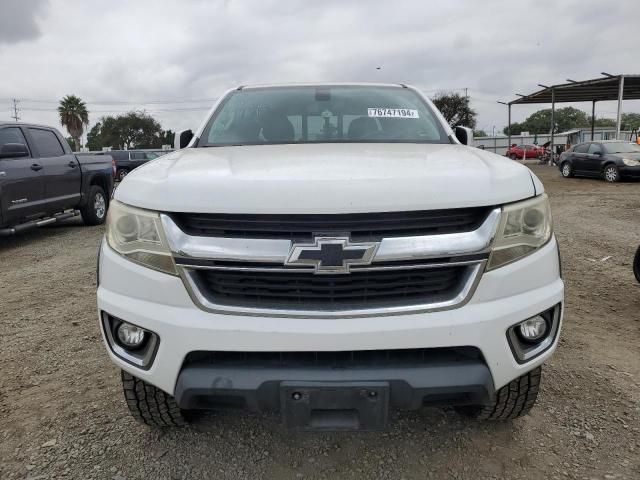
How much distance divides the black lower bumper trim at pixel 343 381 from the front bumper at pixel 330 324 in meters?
0.06

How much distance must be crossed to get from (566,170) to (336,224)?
1938cm

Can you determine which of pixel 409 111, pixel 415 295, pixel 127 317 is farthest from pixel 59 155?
pixel 415 295

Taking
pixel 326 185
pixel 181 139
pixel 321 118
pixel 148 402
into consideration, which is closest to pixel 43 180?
pixel 181 139

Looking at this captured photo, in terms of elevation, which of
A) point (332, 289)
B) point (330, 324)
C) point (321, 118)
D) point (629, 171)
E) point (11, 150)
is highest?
point (321, 118)

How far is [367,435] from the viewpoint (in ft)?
8.07

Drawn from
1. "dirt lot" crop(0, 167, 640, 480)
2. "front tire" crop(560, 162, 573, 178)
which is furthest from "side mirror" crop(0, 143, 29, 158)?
"front tire" crop(560, 162, 573, 178)

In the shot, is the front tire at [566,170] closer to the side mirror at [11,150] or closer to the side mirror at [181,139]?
the side mirror at [11,150]

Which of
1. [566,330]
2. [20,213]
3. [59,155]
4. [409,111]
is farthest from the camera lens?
[59,155]

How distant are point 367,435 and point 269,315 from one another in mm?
1054

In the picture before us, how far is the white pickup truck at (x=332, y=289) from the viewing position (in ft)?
5.71

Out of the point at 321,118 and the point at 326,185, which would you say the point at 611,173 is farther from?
the point at 326,185

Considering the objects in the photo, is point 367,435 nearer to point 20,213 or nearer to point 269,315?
point 269,315

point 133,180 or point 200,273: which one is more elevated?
point 133,180

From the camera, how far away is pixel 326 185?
1784 millimetres
